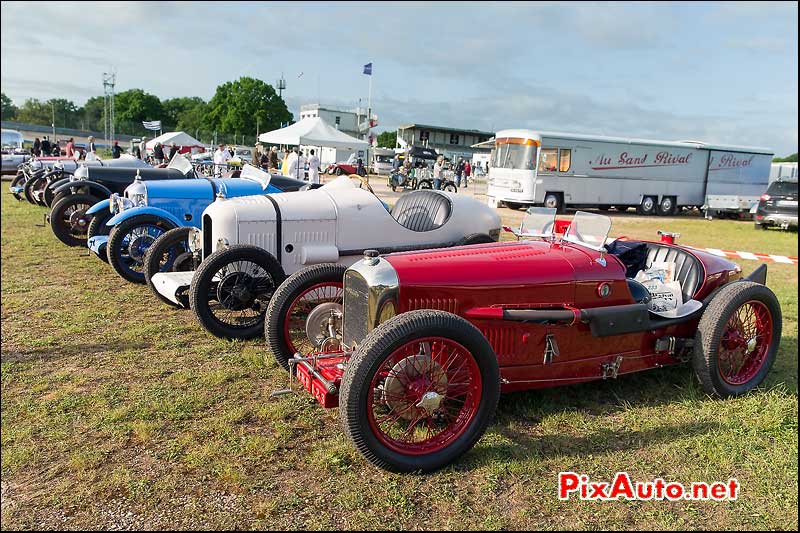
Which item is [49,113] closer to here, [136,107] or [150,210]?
[136,107]

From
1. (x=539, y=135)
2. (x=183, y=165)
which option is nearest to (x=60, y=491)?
(x=183, y=165)

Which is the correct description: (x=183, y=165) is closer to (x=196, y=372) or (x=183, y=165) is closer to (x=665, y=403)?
(x=196, y=372)

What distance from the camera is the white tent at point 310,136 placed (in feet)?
72.8

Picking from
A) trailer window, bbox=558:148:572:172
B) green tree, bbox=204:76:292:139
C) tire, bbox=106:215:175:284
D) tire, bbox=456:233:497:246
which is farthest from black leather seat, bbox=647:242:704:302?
green tree, bbox=204:76:292:139

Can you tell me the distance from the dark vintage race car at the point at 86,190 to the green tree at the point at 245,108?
195 ft

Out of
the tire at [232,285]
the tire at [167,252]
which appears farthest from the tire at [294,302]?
the tire at [167,252]

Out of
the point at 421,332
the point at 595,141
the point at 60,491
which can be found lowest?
the point at 60,491

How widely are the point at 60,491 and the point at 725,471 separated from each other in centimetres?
342

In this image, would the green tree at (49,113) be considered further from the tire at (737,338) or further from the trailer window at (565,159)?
the tire at (737,338)

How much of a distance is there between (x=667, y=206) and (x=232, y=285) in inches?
772

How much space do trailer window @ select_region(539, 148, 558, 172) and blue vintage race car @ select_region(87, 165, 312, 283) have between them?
1137cm

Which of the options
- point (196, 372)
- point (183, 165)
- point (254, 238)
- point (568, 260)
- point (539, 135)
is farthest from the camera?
point (539, 135)

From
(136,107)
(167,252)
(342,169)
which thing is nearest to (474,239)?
(167,252)

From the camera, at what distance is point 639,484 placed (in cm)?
312
